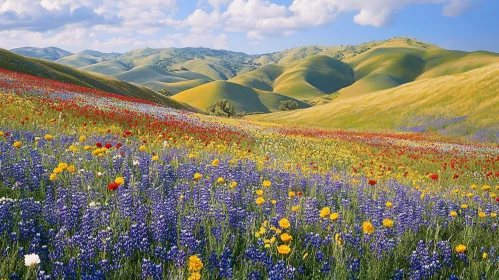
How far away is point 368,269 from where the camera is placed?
3658 millimetres

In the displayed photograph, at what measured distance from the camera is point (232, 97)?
450 ft

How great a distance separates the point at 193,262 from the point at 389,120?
4471 centimetres

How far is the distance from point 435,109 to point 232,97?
334 ft

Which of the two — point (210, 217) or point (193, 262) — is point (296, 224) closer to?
point (210, 217)

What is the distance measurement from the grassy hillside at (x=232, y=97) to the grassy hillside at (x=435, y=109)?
76890 millimetres

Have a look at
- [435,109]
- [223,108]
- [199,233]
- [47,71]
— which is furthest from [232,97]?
[199,233]

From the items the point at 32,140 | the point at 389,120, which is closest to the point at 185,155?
the point at 32,140

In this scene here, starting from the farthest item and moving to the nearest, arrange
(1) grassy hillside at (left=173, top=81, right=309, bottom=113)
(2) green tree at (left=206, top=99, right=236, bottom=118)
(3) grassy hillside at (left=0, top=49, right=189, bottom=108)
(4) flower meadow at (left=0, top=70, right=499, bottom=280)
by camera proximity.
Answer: (1) grassy hillside at (left=173, top=81, right=309, bottom=113), (2) green tree at (left=206, top=99, right=236, bottom=118), (3) grassy hillside at (left=0, top=49, right=189, bottom=108), (4) flower meadow at (left=0, top=70, right=499, bottom=280)

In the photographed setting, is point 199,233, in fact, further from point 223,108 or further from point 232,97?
point 232,97

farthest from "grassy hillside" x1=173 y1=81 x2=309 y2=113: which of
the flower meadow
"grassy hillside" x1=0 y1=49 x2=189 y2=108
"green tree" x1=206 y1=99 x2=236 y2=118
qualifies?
the flower meadow

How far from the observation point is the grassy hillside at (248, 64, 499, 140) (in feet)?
112

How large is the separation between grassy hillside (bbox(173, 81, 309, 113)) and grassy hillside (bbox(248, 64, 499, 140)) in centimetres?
7689

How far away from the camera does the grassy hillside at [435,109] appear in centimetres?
3425

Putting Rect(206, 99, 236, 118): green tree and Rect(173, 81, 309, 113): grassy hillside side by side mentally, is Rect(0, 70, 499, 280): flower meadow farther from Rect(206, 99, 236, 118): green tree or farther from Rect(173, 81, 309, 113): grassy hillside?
Rect(173, 81, 309, 113): grassy hillside
